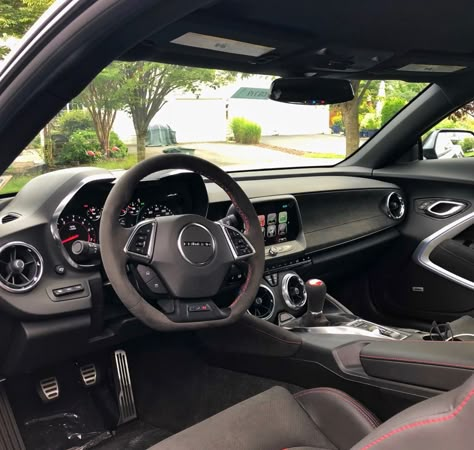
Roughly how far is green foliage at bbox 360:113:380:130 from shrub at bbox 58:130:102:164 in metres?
1.94

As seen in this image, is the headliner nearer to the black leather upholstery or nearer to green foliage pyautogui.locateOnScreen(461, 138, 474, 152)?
the black leather upholstery

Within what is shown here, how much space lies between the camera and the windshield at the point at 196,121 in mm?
2145

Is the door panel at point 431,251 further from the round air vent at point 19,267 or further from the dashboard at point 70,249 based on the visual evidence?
the round air vent at point 19,267

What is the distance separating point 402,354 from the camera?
76.5 inches

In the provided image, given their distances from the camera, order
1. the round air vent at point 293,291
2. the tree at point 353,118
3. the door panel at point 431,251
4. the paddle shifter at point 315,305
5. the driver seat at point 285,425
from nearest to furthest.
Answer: the driver seat at point 285,425 → the paddle shifter at point 315,305 → the round air vent at point 293,291 → the tree at point 353,118 → the door panel at point 431,251

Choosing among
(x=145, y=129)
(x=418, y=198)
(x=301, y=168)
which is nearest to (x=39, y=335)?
(x=145, y=129)

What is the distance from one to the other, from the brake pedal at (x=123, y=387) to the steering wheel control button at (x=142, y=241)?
1035 mm

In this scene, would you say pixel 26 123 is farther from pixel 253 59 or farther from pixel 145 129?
pixel 145 129

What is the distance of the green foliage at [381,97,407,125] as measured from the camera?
3.59 m

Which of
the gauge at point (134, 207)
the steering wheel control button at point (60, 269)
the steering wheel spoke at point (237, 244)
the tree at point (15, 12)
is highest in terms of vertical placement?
the tree at point (15, 12)

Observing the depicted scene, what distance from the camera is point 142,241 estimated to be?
1784mm

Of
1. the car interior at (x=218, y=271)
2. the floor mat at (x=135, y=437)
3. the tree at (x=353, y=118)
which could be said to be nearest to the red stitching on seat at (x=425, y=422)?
the car interior at (x=218, y=271)

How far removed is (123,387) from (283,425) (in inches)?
46.4

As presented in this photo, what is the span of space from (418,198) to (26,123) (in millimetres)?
3035
